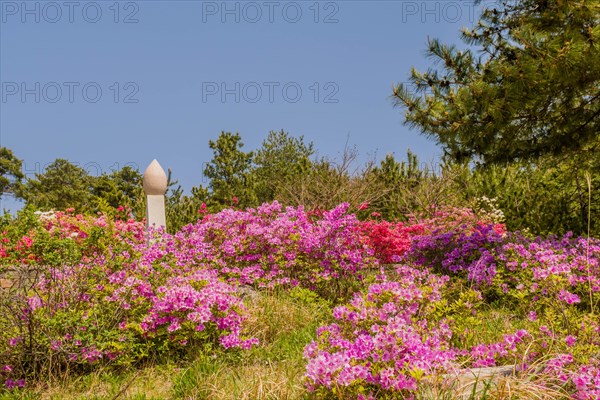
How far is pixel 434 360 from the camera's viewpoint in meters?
3.31

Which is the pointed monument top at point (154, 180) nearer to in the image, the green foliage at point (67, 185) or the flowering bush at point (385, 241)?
the flowering bush at point (385, 241)

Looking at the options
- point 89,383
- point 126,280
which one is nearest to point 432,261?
point 126,280

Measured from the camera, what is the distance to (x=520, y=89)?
7.35 m

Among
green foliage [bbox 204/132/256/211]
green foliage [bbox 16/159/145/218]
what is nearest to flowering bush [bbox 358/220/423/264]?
green foliage [bbox 204/132/256/211]

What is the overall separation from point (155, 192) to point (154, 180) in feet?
0.77

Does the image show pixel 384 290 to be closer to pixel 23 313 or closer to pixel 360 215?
pixel 23 313

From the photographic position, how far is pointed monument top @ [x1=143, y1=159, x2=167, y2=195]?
34.1ft

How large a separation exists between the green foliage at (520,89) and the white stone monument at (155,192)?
4688 millimetres

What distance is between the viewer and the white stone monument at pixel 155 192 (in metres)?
10.4

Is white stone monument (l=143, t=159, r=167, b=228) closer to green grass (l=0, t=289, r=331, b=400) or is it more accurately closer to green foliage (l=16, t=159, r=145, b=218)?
green grass (l=0, t=289, r=331, b=400)

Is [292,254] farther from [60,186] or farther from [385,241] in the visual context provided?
[60,186]

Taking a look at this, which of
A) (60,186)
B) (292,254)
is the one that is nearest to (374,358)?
(292,254)

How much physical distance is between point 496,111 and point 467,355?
14.7 ft

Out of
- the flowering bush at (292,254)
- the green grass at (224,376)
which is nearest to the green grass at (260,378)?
the green grass at (224,376)
